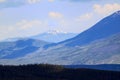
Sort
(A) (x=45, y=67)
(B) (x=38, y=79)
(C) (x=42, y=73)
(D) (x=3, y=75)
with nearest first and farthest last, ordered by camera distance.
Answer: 1. (B) (x=38, y=79)
2. (D) (x=3, y=75)
3. (C) (x=42, y=73)
4. (A) (x=45, y=67)

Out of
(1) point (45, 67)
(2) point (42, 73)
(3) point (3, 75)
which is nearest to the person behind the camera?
(3) point (3, 75)

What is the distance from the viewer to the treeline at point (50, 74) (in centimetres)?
16705

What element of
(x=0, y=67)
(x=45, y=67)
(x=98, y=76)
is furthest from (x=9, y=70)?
(x=98, y=76)

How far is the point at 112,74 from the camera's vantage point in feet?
575

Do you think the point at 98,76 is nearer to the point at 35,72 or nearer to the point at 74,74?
the point at 74,74

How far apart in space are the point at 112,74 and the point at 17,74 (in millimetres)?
38575

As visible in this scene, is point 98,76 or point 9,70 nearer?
point 98,76

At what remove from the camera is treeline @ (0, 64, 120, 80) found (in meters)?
167

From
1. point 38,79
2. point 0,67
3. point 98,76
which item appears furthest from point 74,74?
point 0,67

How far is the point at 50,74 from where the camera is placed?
18200 centimetres

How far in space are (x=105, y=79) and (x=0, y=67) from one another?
5216 centimetres

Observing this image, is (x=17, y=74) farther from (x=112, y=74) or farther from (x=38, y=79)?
(x=112, y=74)

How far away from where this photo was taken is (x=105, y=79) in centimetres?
16300

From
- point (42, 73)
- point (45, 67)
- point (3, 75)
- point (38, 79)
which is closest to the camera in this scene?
point (38, 79)
